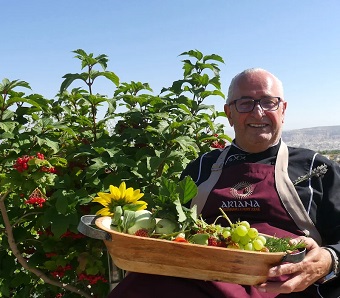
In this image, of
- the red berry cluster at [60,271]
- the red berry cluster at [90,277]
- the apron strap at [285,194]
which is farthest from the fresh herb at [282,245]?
the red berry cluster at [60,271]

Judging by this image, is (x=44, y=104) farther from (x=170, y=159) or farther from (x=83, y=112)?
(x=170, y=159)

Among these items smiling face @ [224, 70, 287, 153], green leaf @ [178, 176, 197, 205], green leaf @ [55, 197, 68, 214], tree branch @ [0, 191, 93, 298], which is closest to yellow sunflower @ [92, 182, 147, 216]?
green leaf @ [178, 176, 197, 205]

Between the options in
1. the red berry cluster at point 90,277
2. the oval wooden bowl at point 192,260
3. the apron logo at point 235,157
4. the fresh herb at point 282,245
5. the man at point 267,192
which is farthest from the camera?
the red berry cluster at point 90,277

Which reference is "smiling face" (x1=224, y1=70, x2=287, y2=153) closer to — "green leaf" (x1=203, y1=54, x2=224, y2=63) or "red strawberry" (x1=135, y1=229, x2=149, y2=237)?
"green leaf" (x1=203, y1=54, x2=224, y2=63)

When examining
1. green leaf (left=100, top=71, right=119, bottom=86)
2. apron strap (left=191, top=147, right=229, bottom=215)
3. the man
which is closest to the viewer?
the man

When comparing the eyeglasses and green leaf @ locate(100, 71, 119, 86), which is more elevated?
green leaf @ locate(100, 71, 119, 86)

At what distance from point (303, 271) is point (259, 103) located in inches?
34.7

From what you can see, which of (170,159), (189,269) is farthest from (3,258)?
(189,269)

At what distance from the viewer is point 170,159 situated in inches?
98.5

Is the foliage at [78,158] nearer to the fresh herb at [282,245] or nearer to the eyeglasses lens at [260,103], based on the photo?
the eyeglasses lens at [260,103]

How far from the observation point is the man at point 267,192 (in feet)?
5.34

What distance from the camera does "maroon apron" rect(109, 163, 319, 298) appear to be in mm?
1597

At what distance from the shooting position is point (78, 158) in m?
2.63

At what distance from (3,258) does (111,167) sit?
0.99 m
